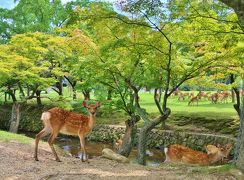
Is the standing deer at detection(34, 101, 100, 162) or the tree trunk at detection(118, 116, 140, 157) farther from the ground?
the standing deer at detection(34, 101, 100, 162)

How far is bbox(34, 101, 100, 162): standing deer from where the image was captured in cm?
921

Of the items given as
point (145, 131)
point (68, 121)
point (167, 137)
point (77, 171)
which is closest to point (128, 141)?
point (145, 131)

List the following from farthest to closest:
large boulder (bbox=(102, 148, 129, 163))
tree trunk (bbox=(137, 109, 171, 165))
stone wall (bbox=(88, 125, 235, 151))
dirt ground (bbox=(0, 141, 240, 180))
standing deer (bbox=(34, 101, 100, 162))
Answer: stone wall (bbox=(88, 125, 235, 151))
tree trunk (bbox=(137, 109, 171, 165))
large boulder (bbox=(102, 148, 129, 163))
standing deer (bbox=(34, 101, 100, 162))
dirt ground (bbox=(0, 141, 240, 180))

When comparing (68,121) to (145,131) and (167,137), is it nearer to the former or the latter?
(145,131)

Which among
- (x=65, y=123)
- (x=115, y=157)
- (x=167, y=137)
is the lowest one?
(x=167, y=137)

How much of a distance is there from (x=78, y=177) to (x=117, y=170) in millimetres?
1345

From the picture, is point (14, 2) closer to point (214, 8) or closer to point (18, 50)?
point (18, 50)

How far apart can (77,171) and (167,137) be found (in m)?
12.6

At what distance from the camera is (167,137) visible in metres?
19.9

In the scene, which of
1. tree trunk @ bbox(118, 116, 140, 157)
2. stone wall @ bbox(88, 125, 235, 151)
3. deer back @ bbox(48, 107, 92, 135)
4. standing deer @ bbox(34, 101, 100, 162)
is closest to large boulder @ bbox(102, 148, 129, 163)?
standing deer @ bbox(34, 101, 100, 162)

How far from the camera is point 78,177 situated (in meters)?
7.15

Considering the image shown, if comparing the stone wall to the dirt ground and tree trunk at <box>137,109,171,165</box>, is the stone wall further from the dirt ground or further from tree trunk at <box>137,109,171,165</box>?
the dirt ground

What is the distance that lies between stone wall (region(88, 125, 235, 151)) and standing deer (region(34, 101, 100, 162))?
990cm

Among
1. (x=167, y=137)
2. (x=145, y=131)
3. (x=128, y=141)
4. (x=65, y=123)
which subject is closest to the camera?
(x=65, y=123)
